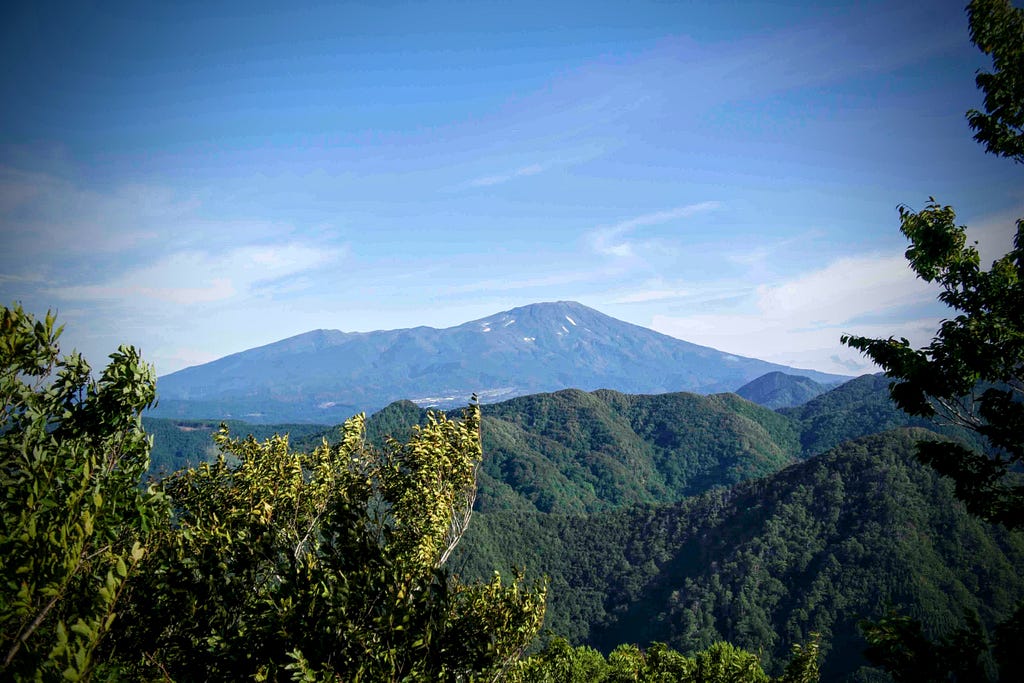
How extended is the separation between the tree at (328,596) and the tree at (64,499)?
2.99ft

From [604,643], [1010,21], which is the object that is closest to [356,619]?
[1010,21]

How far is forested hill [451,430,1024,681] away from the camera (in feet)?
357

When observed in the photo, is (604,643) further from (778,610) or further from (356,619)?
(356,619)

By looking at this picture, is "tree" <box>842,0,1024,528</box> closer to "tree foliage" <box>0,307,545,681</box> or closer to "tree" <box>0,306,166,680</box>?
"tree foliage" <box>0,307,545,681</box>

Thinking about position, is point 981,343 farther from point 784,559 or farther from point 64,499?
point 784,559

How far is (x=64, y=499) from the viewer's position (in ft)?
20.1

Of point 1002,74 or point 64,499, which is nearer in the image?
point 64,499

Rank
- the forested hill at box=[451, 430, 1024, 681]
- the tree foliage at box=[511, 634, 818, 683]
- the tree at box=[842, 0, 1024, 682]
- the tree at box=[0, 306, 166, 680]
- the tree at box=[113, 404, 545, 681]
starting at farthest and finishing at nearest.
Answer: the forested hill at box=[451, 430, 1024, 681]
the tree foliage at box=[511, 634, 818, 683]
the tree at box=[842, 0, 1024, 682]
the tree at box=[113, 404, 545, 681]
the tree at box=[0, 306, 166, 680]

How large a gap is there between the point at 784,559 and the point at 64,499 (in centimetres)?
15383

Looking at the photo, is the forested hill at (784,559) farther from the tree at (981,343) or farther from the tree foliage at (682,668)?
the tree at (981,343)

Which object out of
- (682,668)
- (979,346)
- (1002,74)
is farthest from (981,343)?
(682,668)

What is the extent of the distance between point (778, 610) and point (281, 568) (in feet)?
475

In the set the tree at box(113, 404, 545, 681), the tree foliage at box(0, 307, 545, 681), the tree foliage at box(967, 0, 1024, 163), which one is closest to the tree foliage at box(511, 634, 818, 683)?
the tree at box(113, 404, 545, 681)

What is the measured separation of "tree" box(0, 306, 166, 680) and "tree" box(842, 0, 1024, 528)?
12.1m
